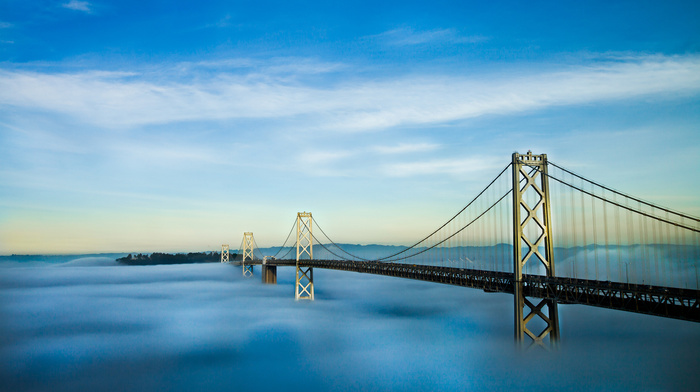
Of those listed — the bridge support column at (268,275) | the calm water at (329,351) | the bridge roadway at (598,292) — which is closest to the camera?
the bridge roadway at (598,292)

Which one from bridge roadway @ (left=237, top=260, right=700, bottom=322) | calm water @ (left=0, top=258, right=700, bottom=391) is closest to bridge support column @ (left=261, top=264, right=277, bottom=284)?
calm water @ (left=0, top=258, right=700, bottom=391)

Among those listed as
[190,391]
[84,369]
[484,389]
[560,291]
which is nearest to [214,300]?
[84,369]

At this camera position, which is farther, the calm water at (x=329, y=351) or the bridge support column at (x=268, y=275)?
the bridge support column at (x=268, y=275)

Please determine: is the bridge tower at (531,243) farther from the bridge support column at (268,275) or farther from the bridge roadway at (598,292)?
the bridge support column at (268,275)

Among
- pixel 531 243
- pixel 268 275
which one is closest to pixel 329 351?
pixel 531 243

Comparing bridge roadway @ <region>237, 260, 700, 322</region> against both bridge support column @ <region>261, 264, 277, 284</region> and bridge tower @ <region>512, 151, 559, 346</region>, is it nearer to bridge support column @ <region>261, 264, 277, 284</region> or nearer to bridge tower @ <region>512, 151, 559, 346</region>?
bridge tower @ <region>512, 151, 559, 346</region>

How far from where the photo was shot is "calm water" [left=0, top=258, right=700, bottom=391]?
32906mm

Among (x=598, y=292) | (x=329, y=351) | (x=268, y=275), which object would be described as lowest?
(x=329, y=351)

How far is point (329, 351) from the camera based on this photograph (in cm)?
4438

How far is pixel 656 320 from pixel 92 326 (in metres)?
80.6

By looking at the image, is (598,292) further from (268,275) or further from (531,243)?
(268,275)

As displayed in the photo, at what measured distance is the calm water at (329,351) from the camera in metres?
32.9

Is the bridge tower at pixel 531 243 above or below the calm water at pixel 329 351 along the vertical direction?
above

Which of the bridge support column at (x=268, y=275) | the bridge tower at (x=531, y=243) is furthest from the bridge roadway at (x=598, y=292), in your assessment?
the bridge support column at (x=268, y=275)
